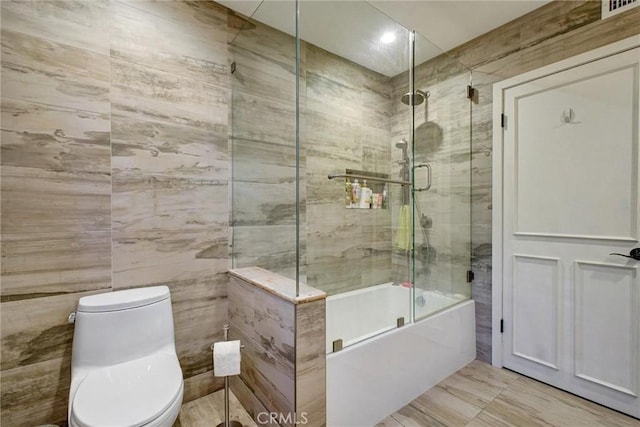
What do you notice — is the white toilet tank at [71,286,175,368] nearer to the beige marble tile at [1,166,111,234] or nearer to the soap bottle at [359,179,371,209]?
the beige marble tile at [1,166,111,234]

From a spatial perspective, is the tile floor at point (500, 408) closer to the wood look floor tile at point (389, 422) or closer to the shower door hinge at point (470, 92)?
the wood look floor tile at point (389, 422)

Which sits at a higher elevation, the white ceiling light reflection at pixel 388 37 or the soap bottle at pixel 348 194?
the white ceiling light reflection at pixel 388 37

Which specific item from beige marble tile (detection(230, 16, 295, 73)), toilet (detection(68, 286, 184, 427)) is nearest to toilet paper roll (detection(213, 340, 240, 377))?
toilet (detection(68, 286, 184, 427))

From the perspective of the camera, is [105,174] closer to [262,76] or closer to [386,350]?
[262,76]

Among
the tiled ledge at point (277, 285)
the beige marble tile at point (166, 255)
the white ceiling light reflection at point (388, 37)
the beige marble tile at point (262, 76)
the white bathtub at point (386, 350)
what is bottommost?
the white bathtub at point (386, 350)

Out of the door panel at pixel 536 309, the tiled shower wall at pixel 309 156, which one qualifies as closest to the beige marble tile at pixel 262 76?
the tiled shower wall at pixel 309 156

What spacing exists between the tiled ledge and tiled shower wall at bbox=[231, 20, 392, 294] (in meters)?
0.06

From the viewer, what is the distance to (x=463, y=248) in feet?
8.20

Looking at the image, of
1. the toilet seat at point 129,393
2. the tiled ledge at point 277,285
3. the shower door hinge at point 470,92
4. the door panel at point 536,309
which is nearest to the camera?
the toilet seat at point 129,393

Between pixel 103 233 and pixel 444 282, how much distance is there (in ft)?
7.92

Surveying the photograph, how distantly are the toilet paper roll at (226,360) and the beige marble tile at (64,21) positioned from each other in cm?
175

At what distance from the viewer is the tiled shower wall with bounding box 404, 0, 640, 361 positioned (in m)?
1.89

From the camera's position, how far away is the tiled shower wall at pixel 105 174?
145cm

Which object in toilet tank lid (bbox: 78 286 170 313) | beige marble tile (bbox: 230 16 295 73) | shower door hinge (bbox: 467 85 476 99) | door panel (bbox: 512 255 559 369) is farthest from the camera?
shower door hinge (bbox: 467 85 476 99)
